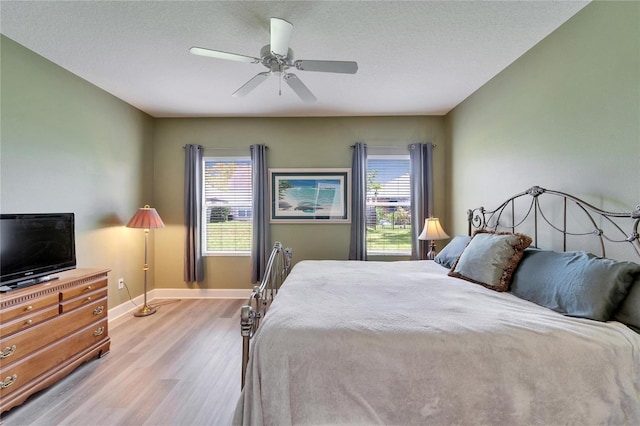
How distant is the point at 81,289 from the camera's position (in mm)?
2379

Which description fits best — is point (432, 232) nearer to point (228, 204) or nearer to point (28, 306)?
point (228, 204)

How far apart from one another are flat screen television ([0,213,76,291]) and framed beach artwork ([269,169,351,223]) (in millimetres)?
2365

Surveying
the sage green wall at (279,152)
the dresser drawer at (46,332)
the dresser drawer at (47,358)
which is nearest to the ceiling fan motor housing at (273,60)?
the sage green wall at (279,152)

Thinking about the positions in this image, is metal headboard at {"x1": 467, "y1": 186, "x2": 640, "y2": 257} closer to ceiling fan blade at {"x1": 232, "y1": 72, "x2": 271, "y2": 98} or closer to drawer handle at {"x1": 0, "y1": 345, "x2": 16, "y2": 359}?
ceiling fan blade at {"x1": 232, "y1": 72, "x2": 271, "y2": 98}

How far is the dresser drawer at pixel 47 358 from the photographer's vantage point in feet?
6.01

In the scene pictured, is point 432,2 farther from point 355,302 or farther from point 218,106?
point 218,106

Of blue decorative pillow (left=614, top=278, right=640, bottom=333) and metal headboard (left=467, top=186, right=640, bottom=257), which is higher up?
metal headboard (left=467, top=186, right=640, bottom=257)

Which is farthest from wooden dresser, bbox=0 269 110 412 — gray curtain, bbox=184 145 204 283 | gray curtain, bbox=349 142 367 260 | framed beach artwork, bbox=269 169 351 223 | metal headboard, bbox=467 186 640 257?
metal headboard, bbox=467 186 640 257

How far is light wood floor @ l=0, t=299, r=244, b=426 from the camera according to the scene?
182cm

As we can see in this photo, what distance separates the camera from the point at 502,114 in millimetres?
2902

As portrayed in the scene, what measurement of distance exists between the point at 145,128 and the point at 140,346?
3021mm

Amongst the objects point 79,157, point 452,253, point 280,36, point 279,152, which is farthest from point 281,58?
point 79,157

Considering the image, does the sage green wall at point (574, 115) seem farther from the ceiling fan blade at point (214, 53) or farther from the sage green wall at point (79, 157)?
the sage green wall at point (79, 157)

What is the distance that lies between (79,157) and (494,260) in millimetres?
4153
